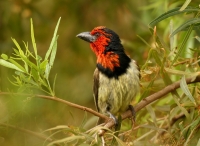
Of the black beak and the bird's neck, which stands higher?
the black beak

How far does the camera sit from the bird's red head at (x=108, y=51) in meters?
3.30

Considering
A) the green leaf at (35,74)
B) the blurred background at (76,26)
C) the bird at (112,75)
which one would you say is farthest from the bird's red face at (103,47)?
the blurred background at (76,26)

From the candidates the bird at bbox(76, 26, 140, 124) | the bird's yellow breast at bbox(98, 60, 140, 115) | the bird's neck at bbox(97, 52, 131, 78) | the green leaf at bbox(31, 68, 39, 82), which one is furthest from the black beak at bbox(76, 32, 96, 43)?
the green leaf at bbox(31, 68, 39, 82)

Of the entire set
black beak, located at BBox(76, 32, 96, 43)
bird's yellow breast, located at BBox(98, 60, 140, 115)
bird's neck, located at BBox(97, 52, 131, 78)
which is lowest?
bird's yellow breast, located at BBox(98, 60, 140, 115)

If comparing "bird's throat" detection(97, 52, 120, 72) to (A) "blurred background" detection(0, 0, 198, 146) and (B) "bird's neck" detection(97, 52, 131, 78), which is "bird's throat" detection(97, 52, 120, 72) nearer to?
(B) "bird's neck" detection(97, 52, 131, 78)

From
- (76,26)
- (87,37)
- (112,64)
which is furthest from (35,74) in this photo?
(76,26)

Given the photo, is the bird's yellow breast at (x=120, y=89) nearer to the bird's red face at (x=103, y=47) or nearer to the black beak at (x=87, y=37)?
the bird's red face at (x=103, y=47)

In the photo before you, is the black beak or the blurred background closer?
the black beak

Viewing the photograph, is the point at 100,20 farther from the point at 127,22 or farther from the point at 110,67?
the point at 110,67

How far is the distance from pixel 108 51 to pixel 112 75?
173mm

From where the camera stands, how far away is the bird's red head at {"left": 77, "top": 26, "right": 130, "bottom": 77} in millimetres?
3303

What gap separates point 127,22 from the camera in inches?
234

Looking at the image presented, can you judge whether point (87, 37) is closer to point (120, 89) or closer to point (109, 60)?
point (109, 60)

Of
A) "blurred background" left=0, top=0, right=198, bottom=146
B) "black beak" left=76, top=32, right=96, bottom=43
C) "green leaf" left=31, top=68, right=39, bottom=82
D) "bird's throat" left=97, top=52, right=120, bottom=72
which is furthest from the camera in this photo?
"blurred background" left=0, top=0, right=198, bottom=146
